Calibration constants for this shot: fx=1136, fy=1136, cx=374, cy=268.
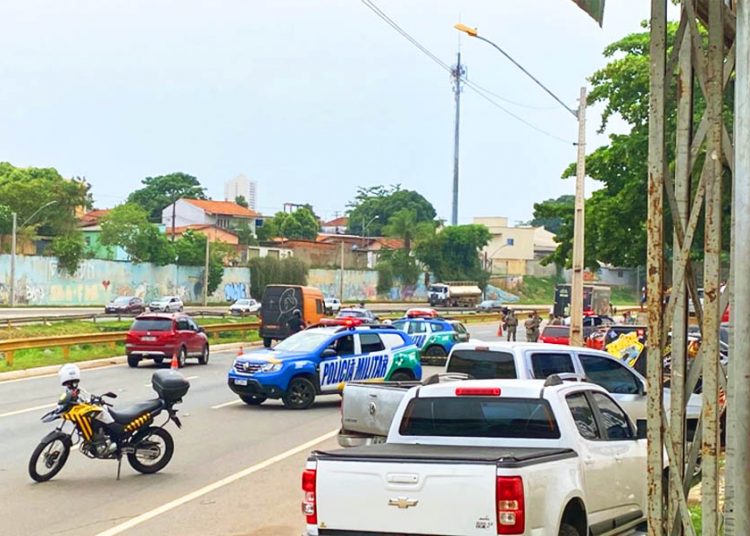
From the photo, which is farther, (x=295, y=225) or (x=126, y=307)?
(x=295, y=225)

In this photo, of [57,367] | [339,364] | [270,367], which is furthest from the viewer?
[57,367]

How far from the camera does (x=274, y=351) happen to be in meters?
22.6

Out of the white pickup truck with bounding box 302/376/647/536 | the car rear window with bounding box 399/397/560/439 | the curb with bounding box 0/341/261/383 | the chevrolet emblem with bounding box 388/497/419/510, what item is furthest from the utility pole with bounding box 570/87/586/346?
the chevrolet emblem with bounding box 388/497/419/510

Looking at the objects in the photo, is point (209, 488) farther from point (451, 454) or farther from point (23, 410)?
point (23, 410)

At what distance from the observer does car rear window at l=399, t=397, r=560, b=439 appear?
351 inches

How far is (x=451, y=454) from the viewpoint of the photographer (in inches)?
308

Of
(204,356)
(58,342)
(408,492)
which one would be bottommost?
(204,356)

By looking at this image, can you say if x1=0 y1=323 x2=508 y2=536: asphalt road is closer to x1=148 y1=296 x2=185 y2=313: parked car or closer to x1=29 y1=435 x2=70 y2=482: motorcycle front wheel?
x1=29 y1=435 x2=70 y2=482: motorcycle front wheel

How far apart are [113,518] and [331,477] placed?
4.73 meters

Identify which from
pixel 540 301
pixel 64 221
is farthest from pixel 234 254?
pixel 540 301

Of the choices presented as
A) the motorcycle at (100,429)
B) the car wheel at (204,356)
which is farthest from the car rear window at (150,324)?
the motorcycle at (100,429)

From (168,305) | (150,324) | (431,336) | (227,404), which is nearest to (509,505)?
(227,404)

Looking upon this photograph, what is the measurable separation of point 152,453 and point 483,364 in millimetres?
4554

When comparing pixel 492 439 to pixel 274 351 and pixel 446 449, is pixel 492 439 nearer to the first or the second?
pixel 446 449
